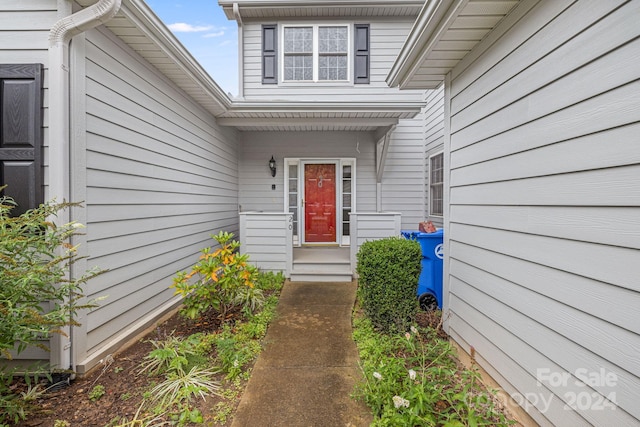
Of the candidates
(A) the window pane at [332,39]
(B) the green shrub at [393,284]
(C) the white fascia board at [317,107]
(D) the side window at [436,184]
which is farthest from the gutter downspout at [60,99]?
(D) the side window at [436,184]

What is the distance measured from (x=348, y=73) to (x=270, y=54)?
1680 mm

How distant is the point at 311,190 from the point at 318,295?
112 inches

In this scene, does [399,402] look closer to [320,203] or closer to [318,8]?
[320,203]

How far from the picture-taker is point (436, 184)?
566cm

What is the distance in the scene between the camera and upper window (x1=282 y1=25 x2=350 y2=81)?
595cm

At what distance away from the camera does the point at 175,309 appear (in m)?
3.70

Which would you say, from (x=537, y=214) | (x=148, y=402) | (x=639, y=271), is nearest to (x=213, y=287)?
(x=148, y=402)

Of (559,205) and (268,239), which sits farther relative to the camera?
(268,239)

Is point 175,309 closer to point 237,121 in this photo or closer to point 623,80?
point 237,121

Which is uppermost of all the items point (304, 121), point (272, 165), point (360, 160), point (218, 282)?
point (304, 121)

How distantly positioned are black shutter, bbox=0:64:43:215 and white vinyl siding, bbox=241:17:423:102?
13.7 feet

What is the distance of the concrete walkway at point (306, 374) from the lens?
1863 mm

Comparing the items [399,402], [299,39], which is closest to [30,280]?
[399,402]

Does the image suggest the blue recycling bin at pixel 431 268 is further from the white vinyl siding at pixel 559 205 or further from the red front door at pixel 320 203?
the red front door at pixel 320 203
